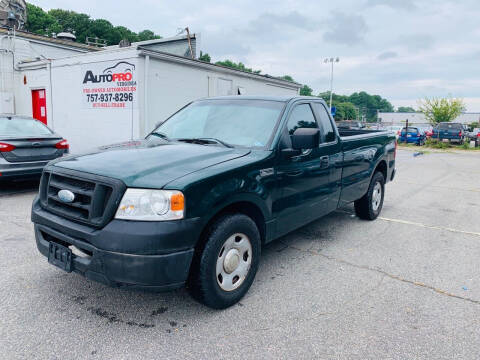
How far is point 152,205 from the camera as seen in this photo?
2.71 meters

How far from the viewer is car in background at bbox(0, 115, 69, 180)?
6.88 m

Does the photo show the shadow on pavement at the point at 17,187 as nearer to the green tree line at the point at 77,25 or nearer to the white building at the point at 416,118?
the green tree line at the point at 77,25

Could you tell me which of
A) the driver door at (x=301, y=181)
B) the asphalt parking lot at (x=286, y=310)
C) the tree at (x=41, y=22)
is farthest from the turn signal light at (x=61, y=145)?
the tree at (x=41, y=22)

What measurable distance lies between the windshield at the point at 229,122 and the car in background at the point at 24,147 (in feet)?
12.5

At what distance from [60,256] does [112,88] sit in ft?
28.6

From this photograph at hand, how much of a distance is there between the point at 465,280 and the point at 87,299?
3.71m

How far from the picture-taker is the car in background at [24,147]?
6875mm

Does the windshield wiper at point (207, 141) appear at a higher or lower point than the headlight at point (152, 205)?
higher

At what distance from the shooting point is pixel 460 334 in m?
2.96

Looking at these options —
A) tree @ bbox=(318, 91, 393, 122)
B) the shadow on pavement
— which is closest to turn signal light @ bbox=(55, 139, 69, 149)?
the shadow on pavement

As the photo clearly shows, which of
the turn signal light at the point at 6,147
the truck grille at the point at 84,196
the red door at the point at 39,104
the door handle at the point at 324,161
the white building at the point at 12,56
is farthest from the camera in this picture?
the white building at the point at 12,56

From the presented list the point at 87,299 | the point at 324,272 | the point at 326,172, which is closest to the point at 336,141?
the point at 326,172

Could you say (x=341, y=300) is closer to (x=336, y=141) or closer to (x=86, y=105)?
(x=336, y=141)

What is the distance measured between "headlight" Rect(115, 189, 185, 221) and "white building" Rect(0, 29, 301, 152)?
8134 mm
